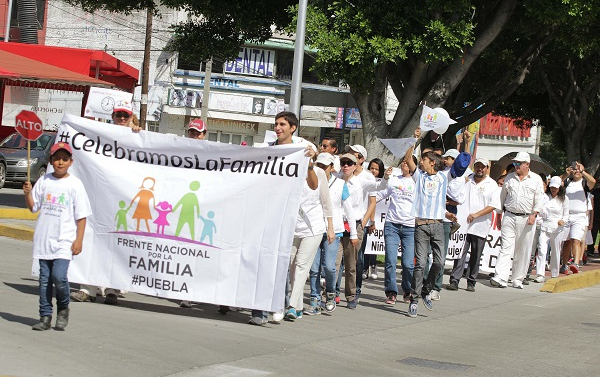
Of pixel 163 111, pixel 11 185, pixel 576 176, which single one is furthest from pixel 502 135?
pixel 576 176

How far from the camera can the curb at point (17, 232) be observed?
54.9 ft

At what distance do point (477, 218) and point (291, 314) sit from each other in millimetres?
5423

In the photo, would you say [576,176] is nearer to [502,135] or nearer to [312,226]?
[312,226]

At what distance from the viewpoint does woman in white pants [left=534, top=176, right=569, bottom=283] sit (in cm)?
1756

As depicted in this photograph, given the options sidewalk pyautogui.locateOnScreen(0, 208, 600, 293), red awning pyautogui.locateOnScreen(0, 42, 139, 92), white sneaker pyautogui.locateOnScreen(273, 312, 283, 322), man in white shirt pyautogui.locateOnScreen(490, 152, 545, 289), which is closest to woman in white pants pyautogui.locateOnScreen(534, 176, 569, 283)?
sidewalk pyautogui.locateOnScreen(0, 208, 600, 293)

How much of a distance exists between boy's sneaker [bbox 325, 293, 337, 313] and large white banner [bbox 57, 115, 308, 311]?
186 centimetres

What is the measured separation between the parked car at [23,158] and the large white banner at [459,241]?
45.1 feet

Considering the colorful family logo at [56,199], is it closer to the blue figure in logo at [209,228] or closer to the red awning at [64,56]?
the blue figure in logo at [209,228]

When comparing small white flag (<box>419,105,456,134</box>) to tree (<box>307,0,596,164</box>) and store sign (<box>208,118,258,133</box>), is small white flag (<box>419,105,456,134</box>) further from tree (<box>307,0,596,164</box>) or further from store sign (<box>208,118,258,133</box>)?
store sign (<box>208,118,258,133</box>)

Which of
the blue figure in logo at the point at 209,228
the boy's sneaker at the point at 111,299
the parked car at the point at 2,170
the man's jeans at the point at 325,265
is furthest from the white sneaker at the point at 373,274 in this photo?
the parked car at the point at 2,170

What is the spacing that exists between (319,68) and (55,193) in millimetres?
11147

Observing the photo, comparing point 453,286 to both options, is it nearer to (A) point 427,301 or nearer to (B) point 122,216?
(A) point 427,301

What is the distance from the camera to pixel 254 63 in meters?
48.0

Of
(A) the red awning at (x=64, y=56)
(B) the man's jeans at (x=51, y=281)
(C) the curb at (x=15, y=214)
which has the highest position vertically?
(A) the red awning at (x=64, y=56)
